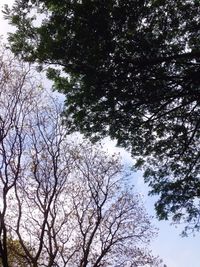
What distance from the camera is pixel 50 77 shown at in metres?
9.59

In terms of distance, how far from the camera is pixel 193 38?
347 inches

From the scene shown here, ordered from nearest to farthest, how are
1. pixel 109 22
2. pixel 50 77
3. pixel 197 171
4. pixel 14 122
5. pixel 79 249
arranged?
pixel 109 22 < pixel 50 77 < pixel 197 171 < pixel 14 122 < pixel 79 249

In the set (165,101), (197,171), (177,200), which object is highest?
(165,101)

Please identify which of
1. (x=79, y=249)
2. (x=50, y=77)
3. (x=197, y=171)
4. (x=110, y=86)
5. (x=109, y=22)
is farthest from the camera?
(x=79, y=249)

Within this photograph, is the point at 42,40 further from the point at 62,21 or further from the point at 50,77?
the point at 50,77

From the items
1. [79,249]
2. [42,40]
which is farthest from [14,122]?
[79,249]

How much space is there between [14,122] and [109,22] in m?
6.00

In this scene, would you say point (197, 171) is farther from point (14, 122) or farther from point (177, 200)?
→ point (14, 122)

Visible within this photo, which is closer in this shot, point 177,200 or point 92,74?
point 92,74

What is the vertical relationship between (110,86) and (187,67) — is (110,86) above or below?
below

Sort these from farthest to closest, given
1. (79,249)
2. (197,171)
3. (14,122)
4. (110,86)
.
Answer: (79,249) → (14,122) → (197,171) → (110,86)

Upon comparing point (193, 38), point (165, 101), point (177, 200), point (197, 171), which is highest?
point (193, 38)

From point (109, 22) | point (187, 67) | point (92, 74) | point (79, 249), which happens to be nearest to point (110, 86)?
point (92, 74)

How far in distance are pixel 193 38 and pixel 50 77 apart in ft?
12.7
